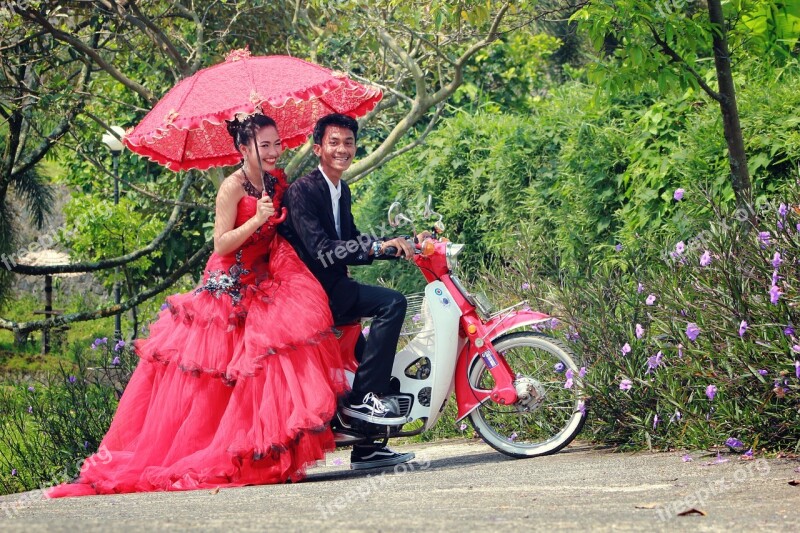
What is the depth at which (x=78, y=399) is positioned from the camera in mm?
7875

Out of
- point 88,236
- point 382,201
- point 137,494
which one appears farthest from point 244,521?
point 88,236

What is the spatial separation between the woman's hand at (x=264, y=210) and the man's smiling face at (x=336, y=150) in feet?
1.39

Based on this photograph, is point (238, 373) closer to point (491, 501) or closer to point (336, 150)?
point (336, 150)

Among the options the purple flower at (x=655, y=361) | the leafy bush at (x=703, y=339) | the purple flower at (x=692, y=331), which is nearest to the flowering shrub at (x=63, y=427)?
the leafy bush at (x=703, y=339)

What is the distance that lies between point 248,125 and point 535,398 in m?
2.14

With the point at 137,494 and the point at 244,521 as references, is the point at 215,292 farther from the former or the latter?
the point at 244,521

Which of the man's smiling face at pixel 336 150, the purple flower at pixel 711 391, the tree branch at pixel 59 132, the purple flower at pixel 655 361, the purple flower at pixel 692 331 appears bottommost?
the purple flower at pixel 711 391

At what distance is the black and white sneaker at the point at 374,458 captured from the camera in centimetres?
609

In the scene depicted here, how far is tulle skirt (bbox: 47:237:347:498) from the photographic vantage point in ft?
18.3

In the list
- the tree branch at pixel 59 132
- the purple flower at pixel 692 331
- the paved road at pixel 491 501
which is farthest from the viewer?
the tree branch at pixel 59 132

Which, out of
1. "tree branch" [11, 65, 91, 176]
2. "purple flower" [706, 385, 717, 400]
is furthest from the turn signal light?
"tree branch" [11, 65, 91, 176]

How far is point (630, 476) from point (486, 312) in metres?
1.39

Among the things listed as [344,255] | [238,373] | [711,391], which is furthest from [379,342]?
[711,391]

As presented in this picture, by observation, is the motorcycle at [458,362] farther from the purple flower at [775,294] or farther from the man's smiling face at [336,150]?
the purple flower at [775,294]
